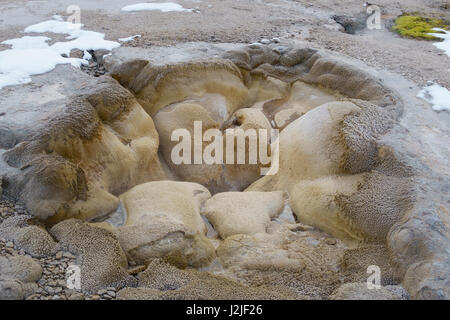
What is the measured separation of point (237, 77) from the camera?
570 centimetres

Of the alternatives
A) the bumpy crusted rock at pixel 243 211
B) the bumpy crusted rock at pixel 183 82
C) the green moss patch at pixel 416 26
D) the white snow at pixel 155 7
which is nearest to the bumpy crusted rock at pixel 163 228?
the bumpy crusted rock at pixel 243 211

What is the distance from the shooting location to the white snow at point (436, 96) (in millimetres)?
5008

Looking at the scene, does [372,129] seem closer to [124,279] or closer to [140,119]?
[140,119]

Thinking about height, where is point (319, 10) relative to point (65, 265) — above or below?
above

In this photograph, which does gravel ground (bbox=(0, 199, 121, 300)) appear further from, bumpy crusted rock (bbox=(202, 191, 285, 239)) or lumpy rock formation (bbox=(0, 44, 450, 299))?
bumpy crusted rock (bbox=(202, 191, 285, 239))

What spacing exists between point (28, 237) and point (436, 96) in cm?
427

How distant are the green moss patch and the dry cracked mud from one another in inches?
72.3

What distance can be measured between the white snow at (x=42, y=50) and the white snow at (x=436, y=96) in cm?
353

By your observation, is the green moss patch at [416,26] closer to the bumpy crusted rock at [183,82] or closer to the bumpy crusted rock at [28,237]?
the bumpy crusted rock at [183,82]

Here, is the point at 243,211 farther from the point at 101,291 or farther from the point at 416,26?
the point at 416,26

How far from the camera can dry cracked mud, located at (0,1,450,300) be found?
3096 millimetres

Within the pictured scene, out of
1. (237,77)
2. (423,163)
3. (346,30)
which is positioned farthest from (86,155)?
(346,30)

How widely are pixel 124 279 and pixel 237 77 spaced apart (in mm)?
3231
